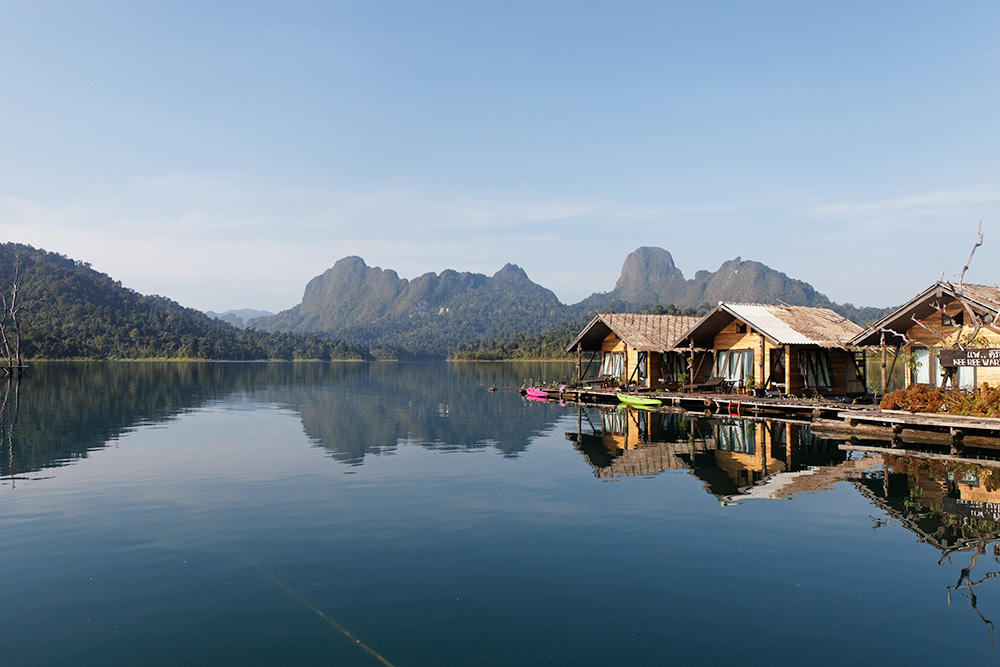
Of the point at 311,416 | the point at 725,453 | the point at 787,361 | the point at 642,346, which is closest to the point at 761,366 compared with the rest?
the point at 787,361

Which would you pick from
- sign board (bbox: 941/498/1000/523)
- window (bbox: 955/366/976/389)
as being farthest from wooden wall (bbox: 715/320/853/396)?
sign board (bbox: 941/498/1000/523)

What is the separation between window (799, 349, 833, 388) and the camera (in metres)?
37.7

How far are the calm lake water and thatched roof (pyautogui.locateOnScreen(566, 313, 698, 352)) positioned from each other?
68.8 ft

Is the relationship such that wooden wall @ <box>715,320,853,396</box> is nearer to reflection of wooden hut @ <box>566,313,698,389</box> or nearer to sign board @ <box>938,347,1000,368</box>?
reflection of wooden hut @ <box>566,313,698,389</box>

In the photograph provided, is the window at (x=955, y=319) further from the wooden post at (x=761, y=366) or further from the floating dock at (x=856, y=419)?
the wooden post at (x=761, y=366)

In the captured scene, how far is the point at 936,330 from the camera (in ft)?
103

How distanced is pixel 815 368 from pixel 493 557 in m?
32.4

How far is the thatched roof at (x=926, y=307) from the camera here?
27.5 metres

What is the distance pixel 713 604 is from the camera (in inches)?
368

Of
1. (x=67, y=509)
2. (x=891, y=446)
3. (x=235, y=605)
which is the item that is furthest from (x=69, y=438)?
(x=891, y=446)

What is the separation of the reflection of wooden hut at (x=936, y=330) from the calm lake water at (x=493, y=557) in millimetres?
10127

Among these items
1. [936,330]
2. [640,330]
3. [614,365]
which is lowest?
[614,365]

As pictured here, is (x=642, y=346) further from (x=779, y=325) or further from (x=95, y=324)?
(x=95, y=324)

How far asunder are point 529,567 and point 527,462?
11103 millimetres
